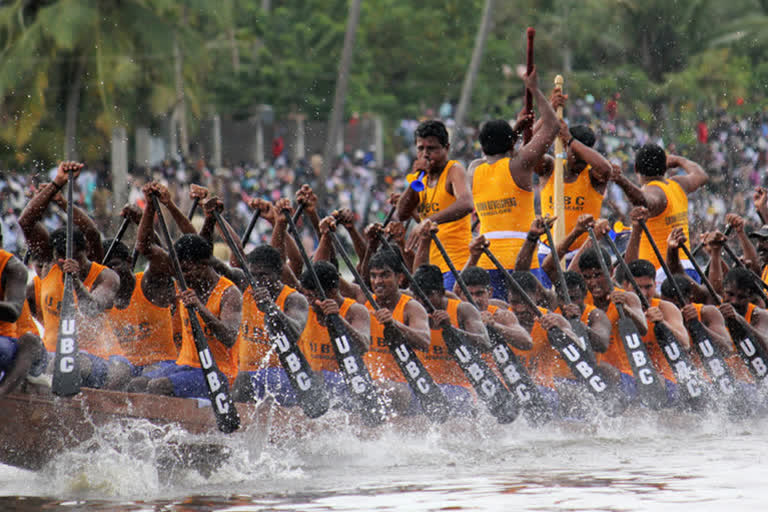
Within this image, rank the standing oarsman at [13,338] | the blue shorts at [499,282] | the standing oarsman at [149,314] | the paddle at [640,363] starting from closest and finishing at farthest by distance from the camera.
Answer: the standing oarsman at [13,338]
the standing oarsman at [149,314]
the paddle at [640,363]
the blue shorts at [499,282]

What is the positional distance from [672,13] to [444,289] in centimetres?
2210

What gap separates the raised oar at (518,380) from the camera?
869 cm

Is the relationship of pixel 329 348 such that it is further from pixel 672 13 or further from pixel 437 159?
pixel 672 13

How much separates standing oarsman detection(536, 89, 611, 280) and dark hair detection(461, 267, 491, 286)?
3.35 feet

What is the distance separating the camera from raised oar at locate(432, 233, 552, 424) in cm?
869

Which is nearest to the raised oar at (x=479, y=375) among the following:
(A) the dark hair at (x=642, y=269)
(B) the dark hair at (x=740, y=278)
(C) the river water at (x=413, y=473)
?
(C) the river water at (x=413, y=473)

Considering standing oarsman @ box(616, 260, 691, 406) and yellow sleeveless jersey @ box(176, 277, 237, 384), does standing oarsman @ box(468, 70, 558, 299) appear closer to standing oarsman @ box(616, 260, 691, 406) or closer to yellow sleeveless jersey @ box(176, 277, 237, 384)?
standing oarsman @ box(616, 260, 691, 406)

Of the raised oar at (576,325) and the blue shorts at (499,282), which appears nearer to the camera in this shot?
the raised oar at (576,325)

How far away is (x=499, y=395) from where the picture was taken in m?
8.61

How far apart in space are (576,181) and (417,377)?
2536 mm

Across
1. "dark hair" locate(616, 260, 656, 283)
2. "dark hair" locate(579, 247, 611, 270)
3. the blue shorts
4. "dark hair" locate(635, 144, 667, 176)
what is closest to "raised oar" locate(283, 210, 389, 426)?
the blue shorts

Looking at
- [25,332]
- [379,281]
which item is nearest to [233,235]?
[379,281]

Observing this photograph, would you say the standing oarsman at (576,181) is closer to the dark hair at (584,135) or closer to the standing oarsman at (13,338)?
the dark hair at (584,135)

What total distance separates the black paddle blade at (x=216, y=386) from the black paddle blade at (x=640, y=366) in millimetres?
2674
